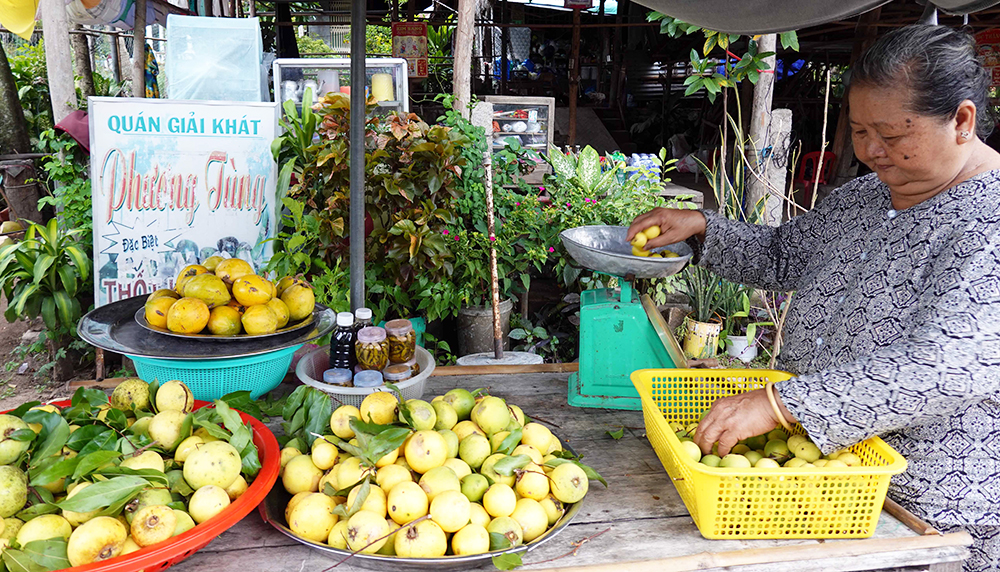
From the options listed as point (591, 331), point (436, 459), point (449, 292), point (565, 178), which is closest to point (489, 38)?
point (565, 178)

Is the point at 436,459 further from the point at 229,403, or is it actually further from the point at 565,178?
the point at 565,178

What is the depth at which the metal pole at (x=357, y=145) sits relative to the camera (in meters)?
1.64

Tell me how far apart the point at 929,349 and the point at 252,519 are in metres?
1.33

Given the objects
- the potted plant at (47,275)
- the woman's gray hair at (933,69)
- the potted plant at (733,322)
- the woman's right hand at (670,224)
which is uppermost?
the woman's gray hair at (933,69)

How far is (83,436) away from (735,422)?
1261 mm

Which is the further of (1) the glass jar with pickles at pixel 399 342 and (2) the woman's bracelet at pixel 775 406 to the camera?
Answer: (1) the glass jar with pickles at pixel 399 342

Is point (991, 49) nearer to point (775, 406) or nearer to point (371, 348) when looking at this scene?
point (775, 406)

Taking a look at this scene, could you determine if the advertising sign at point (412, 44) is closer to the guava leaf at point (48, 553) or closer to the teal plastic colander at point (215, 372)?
the teal plastic colander at point (215, 372)

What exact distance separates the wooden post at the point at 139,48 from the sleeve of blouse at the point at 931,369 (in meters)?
5.30

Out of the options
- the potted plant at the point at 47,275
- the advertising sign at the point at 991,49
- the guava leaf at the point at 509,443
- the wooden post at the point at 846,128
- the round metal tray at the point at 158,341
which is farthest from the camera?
the advertising sign at the point at 991,49

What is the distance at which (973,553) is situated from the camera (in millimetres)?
1425

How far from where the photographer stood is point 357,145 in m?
1.77

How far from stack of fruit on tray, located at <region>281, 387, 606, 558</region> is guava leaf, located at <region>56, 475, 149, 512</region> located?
28 centimetres

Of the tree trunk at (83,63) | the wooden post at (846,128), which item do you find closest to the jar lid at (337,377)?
the tree trunk at (83,63)
